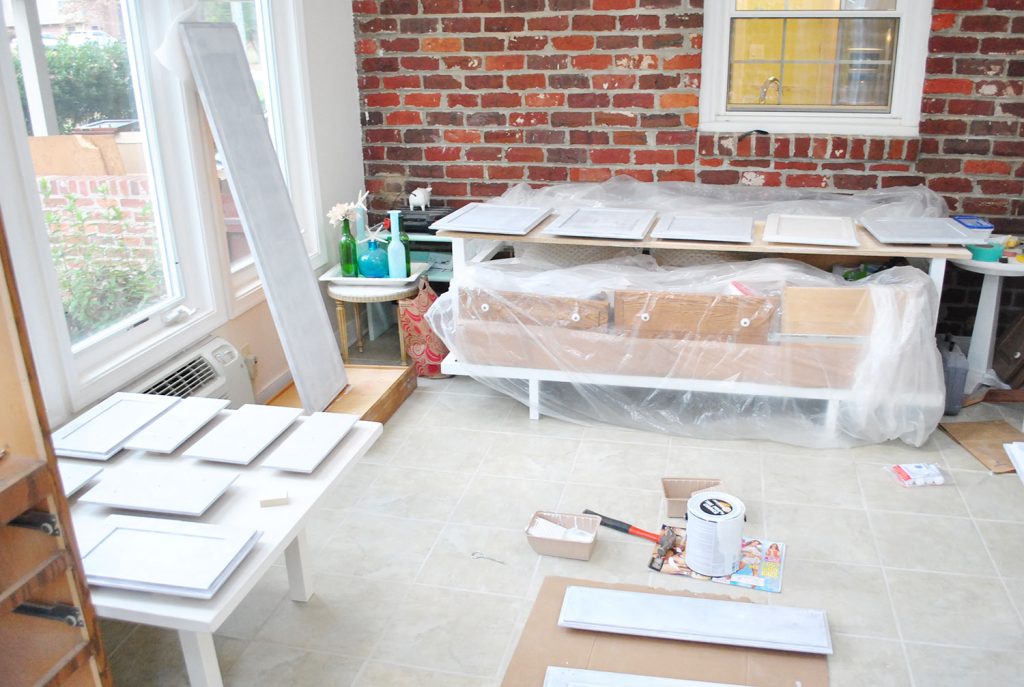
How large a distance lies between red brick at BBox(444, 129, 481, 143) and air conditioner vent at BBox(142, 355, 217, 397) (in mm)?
1787

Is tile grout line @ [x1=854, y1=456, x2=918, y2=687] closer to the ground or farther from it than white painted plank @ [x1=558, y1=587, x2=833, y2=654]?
closer to the ground

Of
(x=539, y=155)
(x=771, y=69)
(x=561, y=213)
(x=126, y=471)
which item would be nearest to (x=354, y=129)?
(x=539, y=155)

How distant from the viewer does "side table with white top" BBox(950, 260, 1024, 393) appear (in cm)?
339

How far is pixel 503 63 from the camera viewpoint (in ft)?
13.6

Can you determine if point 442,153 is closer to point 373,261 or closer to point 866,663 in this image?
point 373,261

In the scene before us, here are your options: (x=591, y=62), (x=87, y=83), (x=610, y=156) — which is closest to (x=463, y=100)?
(x=591, y=62)

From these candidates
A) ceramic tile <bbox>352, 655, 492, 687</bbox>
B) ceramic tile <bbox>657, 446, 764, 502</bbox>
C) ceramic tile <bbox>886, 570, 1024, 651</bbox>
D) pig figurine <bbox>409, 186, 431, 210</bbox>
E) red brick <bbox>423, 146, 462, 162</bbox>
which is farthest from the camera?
red brick <bbox>423, 146, 462, 162</bbox>

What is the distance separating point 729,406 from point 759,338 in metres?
0.35

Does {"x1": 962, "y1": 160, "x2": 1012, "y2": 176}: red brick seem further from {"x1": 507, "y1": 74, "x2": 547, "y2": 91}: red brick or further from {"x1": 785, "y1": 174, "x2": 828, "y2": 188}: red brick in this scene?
{"x1": 507, "y1": 74, "x2": 547, "y2": 91}: red brick

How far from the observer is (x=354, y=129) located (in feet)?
14.2

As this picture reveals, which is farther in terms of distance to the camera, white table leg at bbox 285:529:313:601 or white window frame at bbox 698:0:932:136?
white window frame at bbox 698:0:932:136

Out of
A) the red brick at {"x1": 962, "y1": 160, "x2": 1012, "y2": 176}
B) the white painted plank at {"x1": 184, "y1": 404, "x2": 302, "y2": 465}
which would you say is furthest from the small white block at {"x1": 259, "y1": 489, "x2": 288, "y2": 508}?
the red brick at {"x1": 962, "y1": 160, "x2": 1012, "y2": 176}

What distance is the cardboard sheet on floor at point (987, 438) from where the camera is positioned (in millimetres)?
3084

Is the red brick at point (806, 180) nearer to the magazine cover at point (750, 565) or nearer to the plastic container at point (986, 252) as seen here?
the plastic container at point (986, 252)
